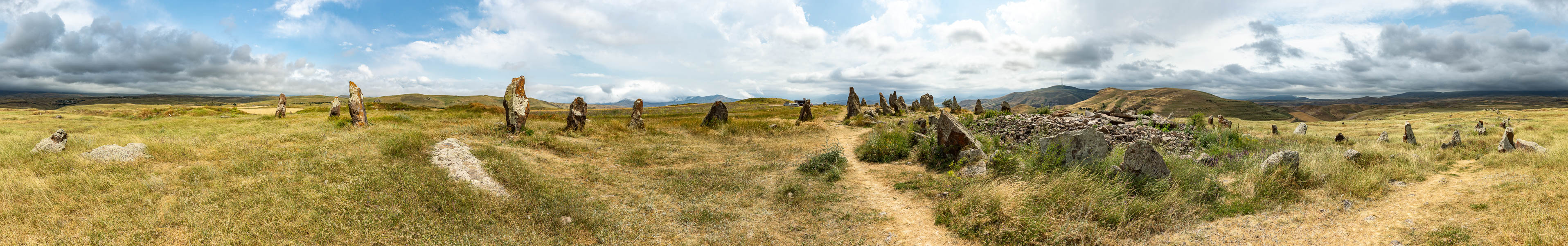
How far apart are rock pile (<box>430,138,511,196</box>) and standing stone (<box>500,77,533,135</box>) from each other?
13.7 feet

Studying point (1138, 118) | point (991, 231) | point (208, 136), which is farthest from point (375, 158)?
point (1138, 118)

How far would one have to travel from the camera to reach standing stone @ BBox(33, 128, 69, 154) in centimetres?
793

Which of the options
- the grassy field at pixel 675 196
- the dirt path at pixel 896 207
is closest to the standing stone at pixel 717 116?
the grassy field at pixel 675 196

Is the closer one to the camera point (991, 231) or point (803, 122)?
point (991, 231)

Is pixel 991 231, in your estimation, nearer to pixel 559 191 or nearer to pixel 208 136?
pixel 559 191

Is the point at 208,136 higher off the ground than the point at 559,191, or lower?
higher

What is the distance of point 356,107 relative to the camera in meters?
16.4

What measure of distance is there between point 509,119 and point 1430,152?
22490 millimetres

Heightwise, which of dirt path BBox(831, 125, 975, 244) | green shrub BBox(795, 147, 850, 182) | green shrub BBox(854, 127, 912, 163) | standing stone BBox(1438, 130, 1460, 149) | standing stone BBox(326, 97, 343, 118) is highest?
standing stone BBox(326, 97, 343, 118)

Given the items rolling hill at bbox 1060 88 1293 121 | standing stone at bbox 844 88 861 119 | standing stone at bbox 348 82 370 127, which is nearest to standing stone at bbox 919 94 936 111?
standing stone at bbox 844 88 861 119

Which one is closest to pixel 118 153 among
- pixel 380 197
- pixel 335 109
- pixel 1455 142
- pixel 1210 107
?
pixel 380 197

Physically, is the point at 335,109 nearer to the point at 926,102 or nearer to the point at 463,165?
the point at 463,165

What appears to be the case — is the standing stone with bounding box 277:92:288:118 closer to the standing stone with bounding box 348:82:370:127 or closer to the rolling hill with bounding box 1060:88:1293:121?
the standing stone with bounding box 348:82:370:127

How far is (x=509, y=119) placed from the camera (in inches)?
583
